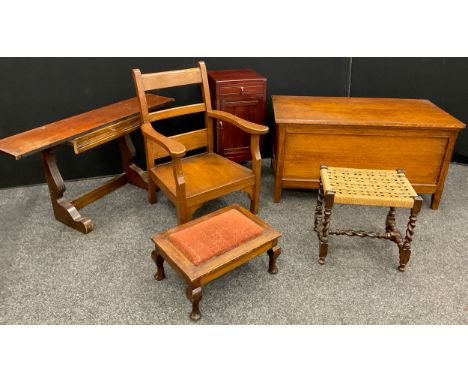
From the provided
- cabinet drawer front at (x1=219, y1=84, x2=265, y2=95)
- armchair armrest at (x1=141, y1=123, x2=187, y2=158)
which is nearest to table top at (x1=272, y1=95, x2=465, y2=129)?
cabinet drawer front at (x1=219, y1=84, x2=265, y2=95)

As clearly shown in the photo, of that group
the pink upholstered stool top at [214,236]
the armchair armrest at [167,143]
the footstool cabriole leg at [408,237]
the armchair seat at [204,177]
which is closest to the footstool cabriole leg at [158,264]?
the pink upholstered stool top at [214,236]

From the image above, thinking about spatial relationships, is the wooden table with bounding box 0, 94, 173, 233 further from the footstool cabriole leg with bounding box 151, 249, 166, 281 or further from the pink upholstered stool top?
the pink upholstered stool top

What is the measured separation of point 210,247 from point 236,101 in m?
1.41

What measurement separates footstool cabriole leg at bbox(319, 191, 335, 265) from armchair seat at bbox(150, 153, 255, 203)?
0.59 metres

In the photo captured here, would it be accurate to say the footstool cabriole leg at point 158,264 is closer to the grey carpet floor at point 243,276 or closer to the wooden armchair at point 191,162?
the grey carpet floor at point 243,276

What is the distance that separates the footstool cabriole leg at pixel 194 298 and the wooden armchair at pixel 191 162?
→ 0.56 metres

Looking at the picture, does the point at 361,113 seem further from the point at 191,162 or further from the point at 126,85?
the point at 126,85

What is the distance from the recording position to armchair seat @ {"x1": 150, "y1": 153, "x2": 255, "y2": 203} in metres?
2.28

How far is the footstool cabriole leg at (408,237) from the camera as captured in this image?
6.59 ft

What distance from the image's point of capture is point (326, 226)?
7.04ft

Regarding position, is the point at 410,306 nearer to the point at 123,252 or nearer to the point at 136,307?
the point at 136,307

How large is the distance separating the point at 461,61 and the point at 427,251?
1.98 meters

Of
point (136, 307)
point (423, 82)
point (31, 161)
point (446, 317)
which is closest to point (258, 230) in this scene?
point (136, 307)

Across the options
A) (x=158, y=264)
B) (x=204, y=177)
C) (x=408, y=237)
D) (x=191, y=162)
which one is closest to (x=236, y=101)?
(x=191, y=162)
